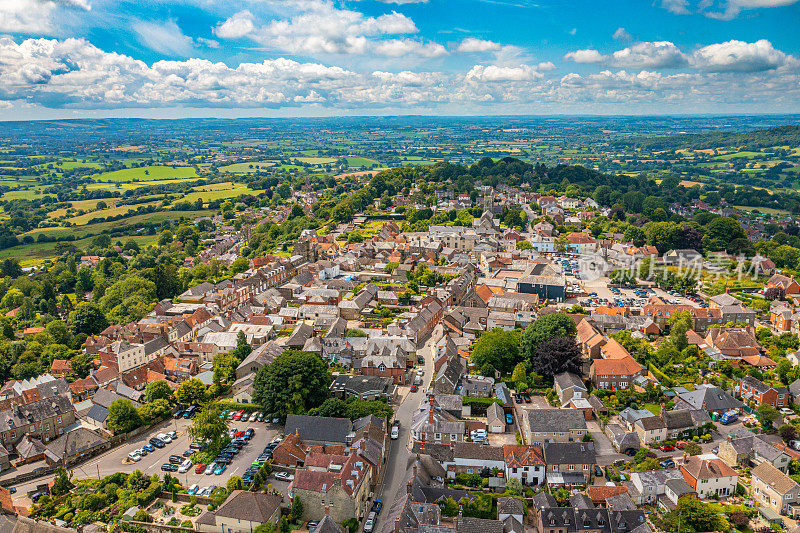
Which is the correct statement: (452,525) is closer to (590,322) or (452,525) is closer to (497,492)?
(497,492)

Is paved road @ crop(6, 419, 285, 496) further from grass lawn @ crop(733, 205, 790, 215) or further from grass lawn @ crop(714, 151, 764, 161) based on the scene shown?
grass lawn @ crop(714, 151, 764, 161)

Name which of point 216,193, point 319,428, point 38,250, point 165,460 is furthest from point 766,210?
point 38,250

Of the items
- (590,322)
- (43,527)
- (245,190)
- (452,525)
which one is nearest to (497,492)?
(452,525)

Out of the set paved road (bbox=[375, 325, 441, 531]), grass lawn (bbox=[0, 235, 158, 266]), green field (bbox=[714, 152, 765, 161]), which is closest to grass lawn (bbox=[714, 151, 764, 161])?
green field (bbox=[714, 152, 765, 161])

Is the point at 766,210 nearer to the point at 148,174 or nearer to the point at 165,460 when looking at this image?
the point at 165,460

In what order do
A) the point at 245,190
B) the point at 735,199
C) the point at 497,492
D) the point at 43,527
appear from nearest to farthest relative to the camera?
the point at 43,527 → the point at 497,492 → the point at 735,199 → the point at 245,190

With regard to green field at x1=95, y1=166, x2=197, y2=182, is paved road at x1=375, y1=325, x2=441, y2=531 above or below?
above
